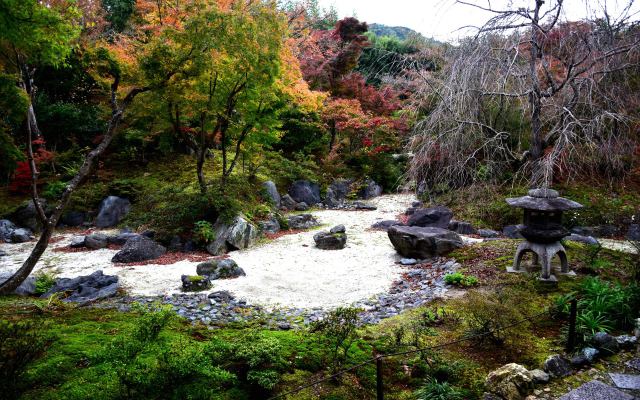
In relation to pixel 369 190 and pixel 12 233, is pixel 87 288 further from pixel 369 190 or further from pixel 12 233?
pixel 369 190

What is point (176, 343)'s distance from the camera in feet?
13.1

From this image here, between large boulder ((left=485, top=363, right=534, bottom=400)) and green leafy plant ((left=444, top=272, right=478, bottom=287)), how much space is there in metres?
3.04

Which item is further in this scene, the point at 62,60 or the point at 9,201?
the point at 9,201

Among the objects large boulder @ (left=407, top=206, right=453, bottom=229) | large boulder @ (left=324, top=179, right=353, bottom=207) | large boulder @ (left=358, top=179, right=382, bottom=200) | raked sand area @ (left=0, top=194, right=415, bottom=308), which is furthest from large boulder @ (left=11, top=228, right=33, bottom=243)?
large boulder @ (left=358, top=179, right=382, bottom=200)

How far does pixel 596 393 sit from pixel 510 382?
69 cm

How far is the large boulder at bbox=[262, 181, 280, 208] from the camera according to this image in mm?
13766

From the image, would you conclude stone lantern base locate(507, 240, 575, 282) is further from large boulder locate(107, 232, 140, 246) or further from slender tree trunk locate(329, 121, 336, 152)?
slender tree trunk locate(329, 121, 336, 152)

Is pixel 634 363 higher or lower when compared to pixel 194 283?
higher

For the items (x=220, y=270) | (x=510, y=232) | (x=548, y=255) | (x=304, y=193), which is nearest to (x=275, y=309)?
(x=220, y=270)

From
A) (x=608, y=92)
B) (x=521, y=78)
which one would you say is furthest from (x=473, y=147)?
(x=608, y=92)

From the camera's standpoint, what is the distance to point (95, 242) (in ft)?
32.8

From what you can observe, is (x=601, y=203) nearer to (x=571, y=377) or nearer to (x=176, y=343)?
(x=571, y=377)

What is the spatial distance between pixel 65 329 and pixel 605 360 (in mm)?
5791

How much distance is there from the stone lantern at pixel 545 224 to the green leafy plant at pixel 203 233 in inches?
282
